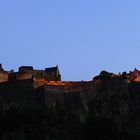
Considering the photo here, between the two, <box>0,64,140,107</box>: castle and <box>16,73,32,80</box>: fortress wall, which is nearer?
<box>0,64,140,107</box>: castle

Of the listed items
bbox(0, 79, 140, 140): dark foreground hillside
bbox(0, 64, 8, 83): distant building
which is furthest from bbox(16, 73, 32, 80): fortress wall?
bbox(0, 79, 140, 140): dark foreground hillside

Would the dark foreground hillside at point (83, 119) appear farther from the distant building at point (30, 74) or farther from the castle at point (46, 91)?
the distant building at point (30, 74)

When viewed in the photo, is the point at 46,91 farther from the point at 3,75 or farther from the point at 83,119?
the point at 3,75

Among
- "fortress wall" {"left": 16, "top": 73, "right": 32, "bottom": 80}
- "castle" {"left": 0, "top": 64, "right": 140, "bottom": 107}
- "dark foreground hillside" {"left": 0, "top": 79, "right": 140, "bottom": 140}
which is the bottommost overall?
"dark foreground hillside" {"left": 0, "top": 79, "right": 140, "bottom": 140}

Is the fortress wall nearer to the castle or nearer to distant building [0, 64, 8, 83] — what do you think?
the castle

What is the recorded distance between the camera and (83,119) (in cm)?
13488

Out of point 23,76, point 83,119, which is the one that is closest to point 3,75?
point 23,76

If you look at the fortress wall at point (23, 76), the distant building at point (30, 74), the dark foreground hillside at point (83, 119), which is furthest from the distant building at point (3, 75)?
the dark foreground hillside at point (83, 119)

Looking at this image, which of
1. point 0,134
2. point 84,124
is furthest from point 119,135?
point 0,134

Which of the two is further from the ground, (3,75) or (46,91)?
(3,75)

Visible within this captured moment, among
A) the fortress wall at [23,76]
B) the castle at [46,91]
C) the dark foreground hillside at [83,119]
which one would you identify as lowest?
the dark foreground hillside at [83,119]

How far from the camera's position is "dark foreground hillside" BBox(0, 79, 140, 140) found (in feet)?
422

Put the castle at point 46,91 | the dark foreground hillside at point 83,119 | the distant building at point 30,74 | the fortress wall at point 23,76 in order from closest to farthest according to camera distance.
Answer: the dark foreground hillside at point 83,119, the castle at point 46,91, the fortress wall at point 23,76, the distant building at point 30,74

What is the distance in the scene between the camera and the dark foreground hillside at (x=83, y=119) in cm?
12862
